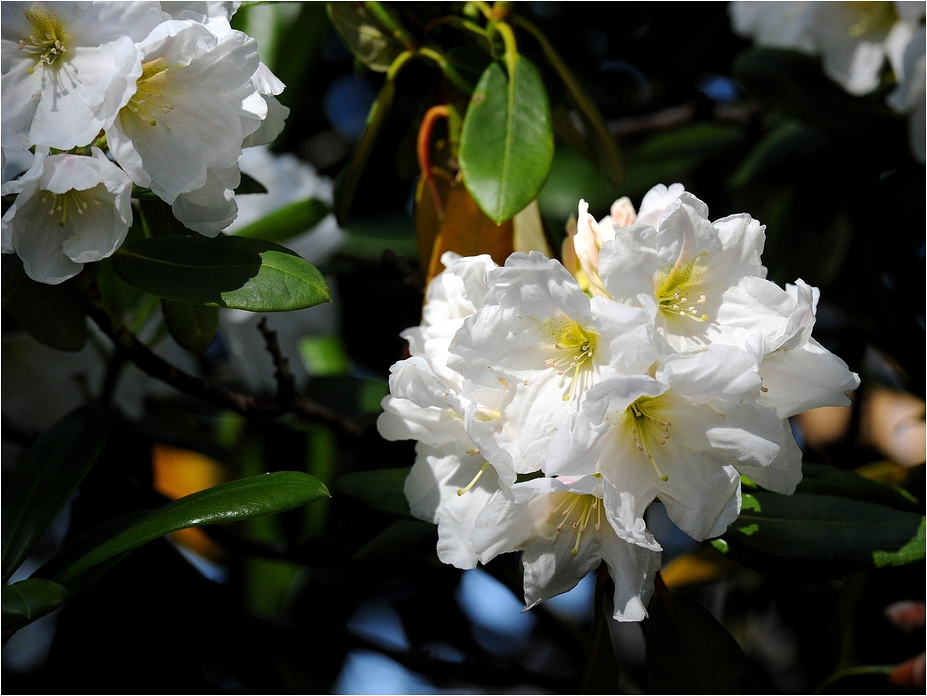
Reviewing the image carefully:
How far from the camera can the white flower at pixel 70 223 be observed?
92 centimetres

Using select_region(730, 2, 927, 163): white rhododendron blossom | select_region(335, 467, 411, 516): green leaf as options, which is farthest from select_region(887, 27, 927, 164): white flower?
select_region(335, 467, 411, 516): green leaf

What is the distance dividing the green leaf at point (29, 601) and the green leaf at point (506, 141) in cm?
67

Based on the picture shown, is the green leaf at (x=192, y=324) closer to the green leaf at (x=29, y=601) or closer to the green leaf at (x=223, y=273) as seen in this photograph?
the green leaf at (x=223, y=273)

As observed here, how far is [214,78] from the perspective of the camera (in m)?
0.97

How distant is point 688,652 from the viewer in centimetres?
113

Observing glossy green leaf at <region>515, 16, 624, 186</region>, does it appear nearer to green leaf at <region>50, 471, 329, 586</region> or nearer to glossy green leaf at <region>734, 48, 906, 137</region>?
glossy green leaf at <region>734, 48, 906, 137</region>

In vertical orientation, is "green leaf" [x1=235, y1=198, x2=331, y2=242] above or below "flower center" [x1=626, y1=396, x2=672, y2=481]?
below

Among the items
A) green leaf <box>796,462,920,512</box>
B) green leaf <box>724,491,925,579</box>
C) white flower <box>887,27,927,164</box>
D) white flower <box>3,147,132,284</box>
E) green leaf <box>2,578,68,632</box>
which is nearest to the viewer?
green leaf <box>2,578,68,632</box>

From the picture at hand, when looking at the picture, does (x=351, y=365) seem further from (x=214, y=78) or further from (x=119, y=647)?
(x=214, y=78)

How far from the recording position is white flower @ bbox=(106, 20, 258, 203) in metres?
0.96

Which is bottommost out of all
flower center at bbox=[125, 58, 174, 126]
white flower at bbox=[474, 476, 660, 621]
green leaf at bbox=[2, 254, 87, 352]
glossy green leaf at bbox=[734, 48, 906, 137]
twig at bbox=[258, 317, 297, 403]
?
twig at bbox=[258, 317, 297, 403]

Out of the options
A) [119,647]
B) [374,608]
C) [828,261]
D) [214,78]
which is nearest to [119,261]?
[214,78]

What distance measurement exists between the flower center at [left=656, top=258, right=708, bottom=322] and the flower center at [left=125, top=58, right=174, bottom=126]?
2.03 feet

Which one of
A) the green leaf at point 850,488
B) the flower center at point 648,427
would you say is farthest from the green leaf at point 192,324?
the green leaf at point 850,488
